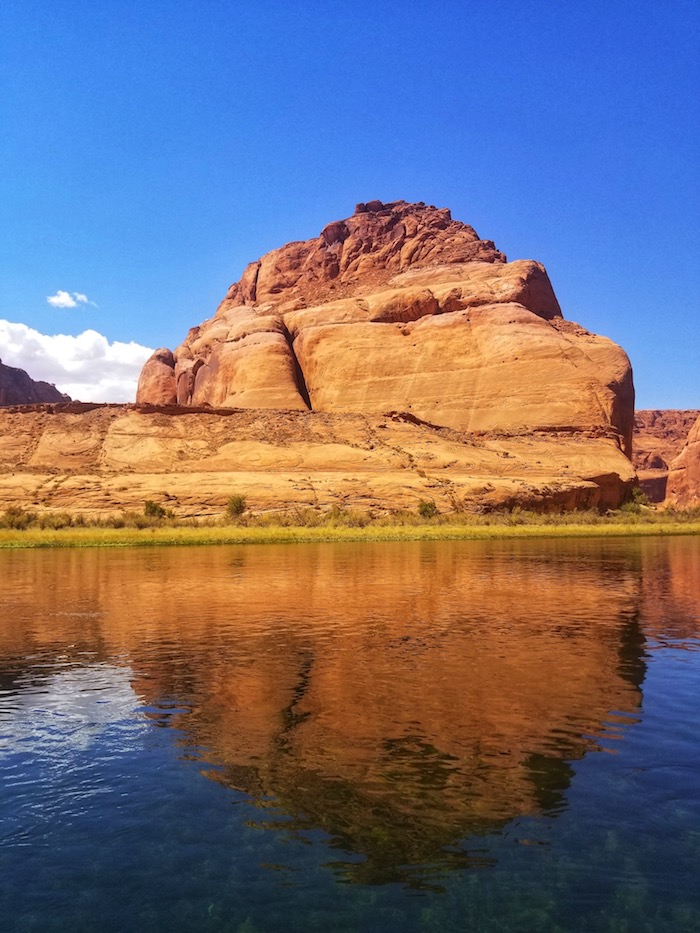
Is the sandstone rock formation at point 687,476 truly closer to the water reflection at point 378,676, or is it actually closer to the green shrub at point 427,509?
the green shrub at point 427,509

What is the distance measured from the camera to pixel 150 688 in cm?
964

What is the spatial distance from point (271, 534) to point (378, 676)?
2996 centimetres

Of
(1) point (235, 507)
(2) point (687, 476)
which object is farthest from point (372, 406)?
(2) point (687, 476)

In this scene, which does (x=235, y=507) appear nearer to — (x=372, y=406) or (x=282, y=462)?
(x=282, y=462)

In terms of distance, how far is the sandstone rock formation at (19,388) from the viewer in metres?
116

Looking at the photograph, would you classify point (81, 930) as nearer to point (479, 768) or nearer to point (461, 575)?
point (479, 768)

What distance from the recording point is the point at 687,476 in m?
93.9

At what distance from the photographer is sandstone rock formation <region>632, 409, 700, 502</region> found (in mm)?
117625

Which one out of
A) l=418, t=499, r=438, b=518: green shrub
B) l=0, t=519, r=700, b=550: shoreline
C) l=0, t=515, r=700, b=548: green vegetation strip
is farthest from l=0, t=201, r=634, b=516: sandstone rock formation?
l=0, t=519, r=700, b=550: shoreline

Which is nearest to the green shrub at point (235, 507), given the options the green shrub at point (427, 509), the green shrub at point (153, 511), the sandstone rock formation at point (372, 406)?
the sandstone rock formation at point (372, 406)

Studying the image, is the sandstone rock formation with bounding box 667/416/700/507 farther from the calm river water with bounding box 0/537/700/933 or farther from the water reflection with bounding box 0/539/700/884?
the calm river water with bounding box 0/537/700/933

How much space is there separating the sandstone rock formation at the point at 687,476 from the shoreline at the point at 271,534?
50409 millimetres

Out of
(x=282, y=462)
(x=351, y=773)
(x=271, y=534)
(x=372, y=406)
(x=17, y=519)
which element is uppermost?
(x=372, y=406)

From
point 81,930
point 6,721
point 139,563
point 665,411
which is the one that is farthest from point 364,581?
point 665,411
